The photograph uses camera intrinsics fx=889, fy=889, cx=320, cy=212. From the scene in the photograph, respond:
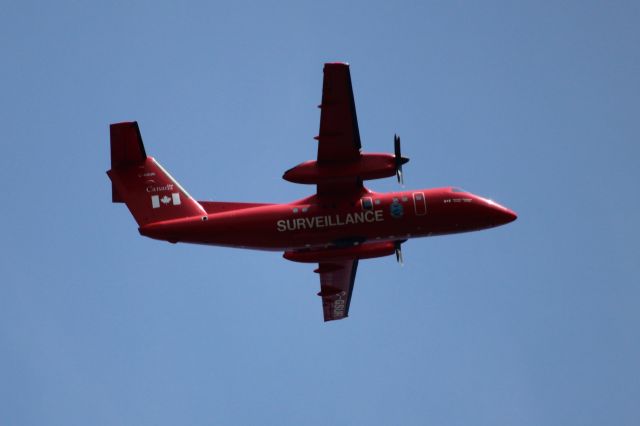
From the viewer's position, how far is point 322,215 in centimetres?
3084

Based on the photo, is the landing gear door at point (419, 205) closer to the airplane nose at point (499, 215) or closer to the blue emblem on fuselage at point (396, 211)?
the blue emblem on fuselage at point (396, 211)

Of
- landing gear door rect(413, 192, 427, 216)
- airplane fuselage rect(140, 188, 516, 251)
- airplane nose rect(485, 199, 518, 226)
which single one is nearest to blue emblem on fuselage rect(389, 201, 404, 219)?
airplane fuselage rect(140, 188, 516, 251)

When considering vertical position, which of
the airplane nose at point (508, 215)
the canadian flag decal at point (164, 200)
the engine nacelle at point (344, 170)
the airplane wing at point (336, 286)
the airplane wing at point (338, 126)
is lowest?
the airplane wing at point (336, 286)

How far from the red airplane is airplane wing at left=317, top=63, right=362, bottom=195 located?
0.12 feet

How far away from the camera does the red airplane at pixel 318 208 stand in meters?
30.3

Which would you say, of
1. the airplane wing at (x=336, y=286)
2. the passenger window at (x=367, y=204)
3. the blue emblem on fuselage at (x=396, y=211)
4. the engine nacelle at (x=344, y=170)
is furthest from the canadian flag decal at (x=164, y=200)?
the blue emblem on fuselage at (x=396, y=211)

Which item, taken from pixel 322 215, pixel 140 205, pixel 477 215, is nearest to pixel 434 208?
pixel 477 215

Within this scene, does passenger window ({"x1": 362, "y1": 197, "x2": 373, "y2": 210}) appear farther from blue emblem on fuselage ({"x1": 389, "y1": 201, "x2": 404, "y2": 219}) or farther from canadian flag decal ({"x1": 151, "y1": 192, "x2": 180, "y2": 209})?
canadian flag decal ({"x1": 151, "y1": 192, "x2": 180, "y2": 209})

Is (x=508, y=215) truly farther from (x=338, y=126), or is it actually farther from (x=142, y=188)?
(x=142, y=188)

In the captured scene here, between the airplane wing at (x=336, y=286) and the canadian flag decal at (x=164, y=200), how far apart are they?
20.4 feet

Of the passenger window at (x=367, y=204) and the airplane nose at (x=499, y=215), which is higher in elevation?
the passenger window at (x=367, y=204)

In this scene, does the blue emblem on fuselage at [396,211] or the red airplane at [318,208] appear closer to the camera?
the red airplane at [318,208]

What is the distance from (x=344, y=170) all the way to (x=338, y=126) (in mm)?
1695

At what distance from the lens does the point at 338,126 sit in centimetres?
2947
